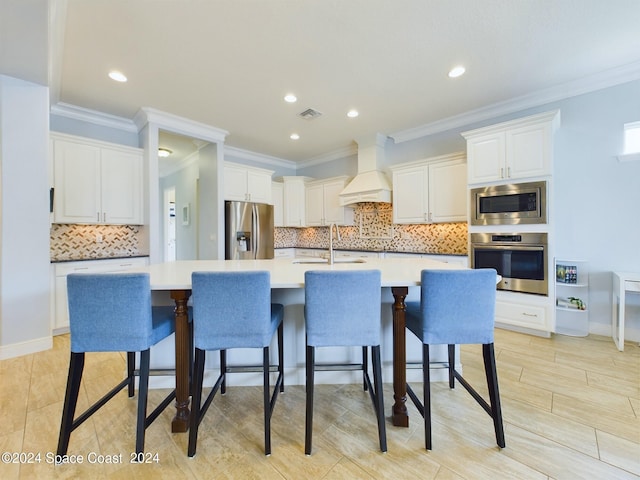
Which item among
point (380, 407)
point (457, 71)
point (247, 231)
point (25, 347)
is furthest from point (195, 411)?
point (457, 71)

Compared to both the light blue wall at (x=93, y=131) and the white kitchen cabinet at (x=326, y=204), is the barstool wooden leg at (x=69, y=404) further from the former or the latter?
the white kitchen cabinet at (x=326, y=204)

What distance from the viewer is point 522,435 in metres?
1.58

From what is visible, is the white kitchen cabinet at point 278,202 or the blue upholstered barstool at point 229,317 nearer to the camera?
the blue upholstered barstool at point 229,317

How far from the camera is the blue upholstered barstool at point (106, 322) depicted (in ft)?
4.55

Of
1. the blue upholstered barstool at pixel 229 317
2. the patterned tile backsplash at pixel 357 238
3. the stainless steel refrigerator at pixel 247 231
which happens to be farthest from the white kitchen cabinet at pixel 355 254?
the blue upholstered barstool at pixel 229 317

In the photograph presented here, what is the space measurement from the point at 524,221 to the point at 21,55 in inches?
196

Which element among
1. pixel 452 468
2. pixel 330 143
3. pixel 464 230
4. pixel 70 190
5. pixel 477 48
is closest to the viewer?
pixel 452 468

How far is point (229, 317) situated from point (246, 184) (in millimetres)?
3711

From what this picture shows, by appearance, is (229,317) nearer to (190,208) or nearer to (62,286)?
(62,286)

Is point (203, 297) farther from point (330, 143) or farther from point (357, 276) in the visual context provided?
point (330, 143)

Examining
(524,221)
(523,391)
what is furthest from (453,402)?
(524,221)

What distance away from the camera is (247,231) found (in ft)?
15.0

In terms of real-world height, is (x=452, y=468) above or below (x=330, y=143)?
below

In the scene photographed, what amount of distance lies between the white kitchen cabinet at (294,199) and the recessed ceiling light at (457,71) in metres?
3.38
